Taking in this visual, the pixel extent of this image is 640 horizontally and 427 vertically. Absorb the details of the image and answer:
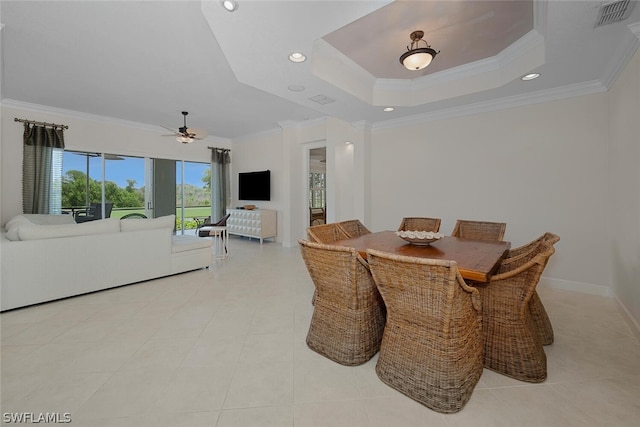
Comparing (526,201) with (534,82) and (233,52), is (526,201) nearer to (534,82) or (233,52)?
(534,82)

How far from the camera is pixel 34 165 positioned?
4.93 m

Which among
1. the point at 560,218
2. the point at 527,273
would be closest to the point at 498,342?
the point at 527,273

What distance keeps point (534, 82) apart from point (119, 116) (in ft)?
23.2

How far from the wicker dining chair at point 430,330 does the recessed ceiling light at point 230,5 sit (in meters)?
1.91

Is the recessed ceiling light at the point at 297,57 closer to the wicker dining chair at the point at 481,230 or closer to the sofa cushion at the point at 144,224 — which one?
the wicker dining chair at the point at 481,230

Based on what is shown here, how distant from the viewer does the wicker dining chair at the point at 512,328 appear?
5.74ft

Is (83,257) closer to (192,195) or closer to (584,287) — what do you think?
(192,195)

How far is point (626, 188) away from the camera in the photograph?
8.68 feet

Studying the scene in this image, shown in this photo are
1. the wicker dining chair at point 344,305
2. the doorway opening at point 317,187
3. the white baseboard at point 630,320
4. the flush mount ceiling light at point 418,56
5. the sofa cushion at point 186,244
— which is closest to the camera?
the wicker dining chair at point 344,305

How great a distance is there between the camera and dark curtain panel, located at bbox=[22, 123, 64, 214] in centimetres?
487

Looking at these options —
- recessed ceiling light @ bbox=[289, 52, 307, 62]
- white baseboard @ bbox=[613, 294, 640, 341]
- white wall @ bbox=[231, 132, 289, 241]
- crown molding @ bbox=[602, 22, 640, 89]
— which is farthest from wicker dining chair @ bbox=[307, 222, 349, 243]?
white wall @ bbox=[231, 132, 289, 241]

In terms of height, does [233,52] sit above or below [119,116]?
below

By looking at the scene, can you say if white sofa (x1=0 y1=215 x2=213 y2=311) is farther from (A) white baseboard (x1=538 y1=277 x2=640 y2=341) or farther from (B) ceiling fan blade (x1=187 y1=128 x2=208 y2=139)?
(A) white baseboard (x1=538 y1=277 x2=640 y2=341)

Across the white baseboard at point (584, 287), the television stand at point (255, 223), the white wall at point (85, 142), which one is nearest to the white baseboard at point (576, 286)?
the white baseboard at point (584, 287)
